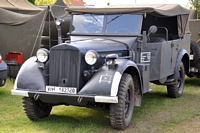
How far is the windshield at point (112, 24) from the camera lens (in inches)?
254

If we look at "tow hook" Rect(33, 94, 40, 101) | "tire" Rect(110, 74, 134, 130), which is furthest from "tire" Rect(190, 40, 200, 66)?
"tow hook" Rect(33, 94, 40, 101)

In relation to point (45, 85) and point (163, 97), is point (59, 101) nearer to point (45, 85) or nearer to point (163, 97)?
point (45, 85)

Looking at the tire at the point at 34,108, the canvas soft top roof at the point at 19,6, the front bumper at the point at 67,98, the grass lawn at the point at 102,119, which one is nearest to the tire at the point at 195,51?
the grass lawn at the point at 102,119

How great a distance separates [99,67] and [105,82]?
17.2 inches

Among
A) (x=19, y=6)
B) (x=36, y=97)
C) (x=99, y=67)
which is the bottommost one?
(x=36, y=97)

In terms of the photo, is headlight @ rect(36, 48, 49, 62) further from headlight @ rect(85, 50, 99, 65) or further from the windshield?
the windshield

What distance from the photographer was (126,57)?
19.7 ft

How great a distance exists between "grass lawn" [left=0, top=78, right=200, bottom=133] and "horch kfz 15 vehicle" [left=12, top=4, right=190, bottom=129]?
26 centimetres

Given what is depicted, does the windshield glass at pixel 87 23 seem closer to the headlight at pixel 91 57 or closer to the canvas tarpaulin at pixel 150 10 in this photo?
the canvas tarpaulin at pixel 150 10

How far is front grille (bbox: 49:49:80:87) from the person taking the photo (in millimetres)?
5332

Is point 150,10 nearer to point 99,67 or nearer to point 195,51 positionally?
point 99,67

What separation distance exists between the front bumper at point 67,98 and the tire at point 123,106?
298mm

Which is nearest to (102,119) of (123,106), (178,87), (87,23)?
(123,106)

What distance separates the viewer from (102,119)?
609cm
